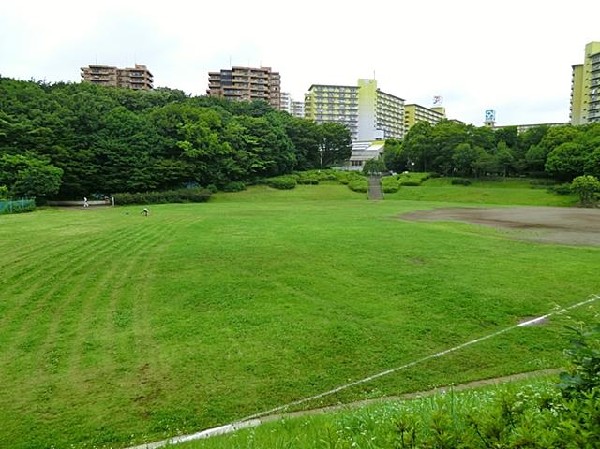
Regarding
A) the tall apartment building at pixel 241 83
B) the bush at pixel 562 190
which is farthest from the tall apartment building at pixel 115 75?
the bush at pixel 562 190

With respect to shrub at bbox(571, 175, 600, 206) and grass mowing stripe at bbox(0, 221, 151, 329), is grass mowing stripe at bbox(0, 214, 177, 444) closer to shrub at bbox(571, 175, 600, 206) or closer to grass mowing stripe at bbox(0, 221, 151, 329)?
grass mowing stripe at bbox(0, 221, 151, 329)

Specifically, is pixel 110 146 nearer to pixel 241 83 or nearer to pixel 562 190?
pixel 562 190

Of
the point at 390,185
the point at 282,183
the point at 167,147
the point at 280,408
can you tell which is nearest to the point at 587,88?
the point at 390,185

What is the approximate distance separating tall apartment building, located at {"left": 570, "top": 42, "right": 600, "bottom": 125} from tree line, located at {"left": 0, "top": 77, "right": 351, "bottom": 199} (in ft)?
217

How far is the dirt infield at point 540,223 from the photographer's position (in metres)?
19.2

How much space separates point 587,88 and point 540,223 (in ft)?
276

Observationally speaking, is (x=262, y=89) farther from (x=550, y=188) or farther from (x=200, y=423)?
(x=200, y=423)

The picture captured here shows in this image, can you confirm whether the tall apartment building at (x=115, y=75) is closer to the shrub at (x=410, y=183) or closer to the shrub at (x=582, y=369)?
the shrub at (x=410, y=183)

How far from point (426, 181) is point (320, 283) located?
46.9 metres

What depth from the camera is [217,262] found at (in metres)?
14.0

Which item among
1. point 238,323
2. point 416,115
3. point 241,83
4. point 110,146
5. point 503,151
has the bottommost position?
point 238,323

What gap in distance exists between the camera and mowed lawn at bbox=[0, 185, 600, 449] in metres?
6.21

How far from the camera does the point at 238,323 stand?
9055 millimetres

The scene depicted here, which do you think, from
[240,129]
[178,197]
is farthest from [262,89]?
[178,197]
